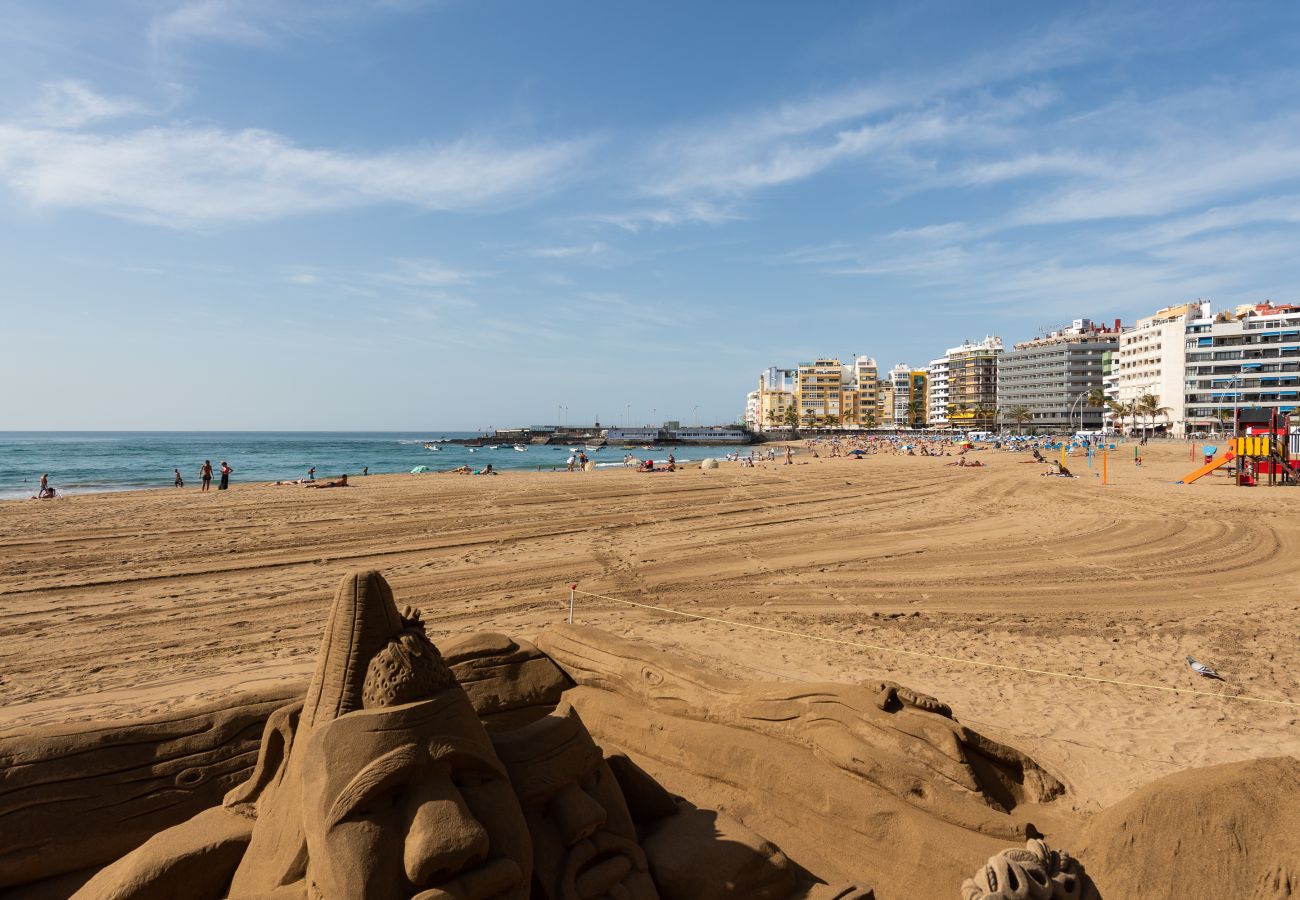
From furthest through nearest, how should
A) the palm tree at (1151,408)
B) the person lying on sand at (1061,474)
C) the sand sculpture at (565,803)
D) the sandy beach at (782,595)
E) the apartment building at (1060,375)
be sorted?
1. the apartment building at (1060,375)
2. the palm tree at (1151,408)
3. the person lying on sand at (1061,474)
4. the sandy beach at (782,595)
5. the sand sculpture at (565,803)

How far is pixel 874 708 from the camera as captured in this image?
333cm

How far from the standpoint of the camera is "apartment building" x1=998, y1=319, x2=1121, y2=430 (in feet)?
300

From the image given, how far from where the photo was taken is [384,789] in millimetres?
1797

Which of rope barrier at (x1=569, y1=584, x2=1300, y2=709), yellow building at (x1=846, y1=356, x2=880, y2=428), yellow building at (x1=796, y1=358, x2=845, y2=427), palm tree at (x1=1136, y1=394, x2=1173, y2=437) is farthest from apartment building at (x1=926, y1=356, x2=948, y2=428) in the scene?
rope barrier at (x1=569, y1=584, x2=1300, y2=709)

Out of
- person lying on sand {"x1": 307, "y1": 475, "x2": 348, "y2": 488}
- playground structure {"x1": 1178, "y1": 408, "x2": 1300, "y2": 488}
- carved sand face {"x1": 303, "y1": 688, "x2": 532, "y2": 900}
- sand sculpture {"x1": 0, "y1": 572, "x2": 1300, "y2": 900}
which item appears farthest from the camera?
person lying on sand {"x1": 307, "y1": 475, "x2": 348, "y2": 488}

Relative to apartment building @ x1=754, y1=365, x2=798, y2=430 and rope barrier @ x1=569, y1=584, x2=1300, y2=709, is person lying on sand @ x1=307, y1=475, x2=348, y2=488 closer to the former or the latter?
rope barrier @ x1=569, y1=584, x2=1300, y2=709

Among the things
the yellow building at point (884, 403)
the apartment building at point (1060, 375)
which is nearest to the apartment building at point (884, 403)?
the yellow building at point (884, 403)

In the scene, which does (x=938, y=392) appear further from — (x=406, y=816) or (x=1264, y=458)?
(x=406, y=816)

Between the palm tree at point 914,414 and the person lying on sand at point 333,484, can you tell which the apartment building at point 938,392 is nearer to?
the palm tree at point 914,414

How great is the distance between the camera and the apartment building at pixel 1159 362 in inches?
2707

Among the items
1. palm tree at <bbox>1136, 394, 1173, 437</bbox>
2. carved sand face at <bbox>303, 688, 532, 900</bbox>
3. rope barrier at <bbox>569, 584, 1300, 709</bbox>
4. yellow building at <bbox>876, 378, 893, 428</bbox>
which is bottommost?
rope barrier at <bbox>569, 584, 1300, 709</bbox>

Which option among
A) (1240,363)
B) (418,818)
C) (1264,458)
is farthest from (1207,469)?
(1240,363)

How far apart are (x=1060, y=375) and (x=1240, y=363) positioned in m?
28.5

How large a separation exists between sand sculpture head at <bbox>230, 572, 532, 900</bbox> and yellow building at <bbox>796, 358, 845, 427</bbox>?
4879 inches
